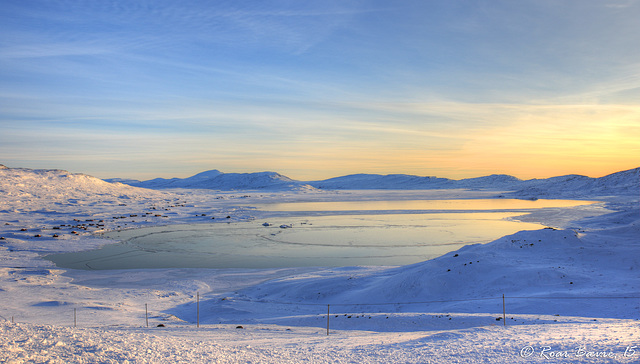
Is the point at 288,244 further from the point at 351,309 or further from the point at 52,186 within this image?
the point at 52,186

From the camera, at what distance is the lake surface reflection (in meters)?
29.2

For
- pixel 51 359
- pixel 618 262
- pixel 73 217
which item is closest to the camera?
pixel 51 359

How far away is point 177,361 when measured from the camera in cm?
935

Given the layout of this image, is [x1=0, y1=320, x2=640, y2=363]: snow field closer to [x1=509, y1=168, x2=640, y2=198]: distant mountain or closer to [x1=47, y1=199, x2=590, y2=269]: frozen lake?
[x1=47, y1=199, x2=590, y2=269]: frozen lake

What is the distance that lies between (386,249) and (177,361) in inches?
1002

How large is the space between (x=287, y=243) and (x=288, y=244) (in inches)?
22.7

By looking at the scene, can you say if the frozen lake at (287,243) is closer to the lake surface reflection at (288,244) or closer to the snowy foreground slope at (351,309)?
the lake surface reflection at (288,244)

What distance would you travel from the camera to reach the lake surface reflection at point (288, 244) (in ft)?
95.9

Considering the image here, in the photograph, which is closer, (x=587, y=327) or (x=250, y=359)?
(x=250, y=359)

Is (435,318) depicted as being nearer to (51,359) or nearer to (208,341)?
(208,341)

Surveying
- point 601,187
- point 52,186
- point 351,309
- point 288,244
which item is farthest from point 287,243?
point 601,187

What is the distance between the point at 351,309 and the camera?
59.4 feet

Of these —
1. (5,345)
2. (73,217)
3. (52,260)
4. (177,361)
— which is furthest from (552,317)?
(73,217)

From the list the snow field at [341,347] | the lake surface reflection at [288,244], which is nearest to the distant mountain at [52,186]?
the lake surface reflection at [288,244]
